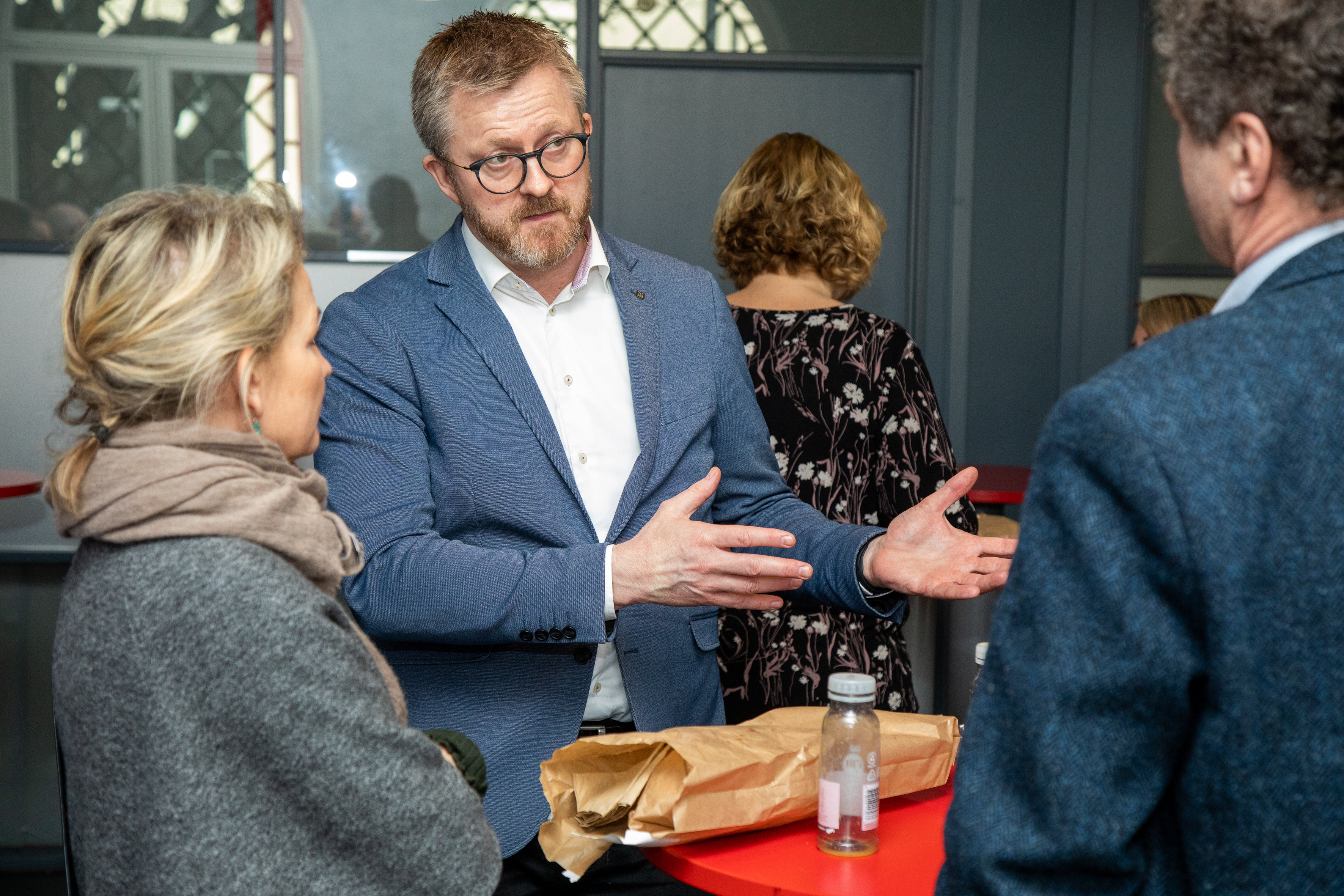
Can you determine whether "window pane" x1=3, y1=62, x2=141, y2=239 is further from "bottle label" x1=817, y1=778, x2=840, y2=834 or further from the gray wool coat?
"bottle label" x1=817, y1=778, x2=840, y2=834

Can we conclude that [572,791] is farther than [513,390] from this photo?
No

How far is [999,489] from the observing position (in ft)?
10.0

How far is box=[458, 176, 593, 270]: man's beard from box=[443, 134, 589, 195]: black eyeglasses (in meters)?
0.03

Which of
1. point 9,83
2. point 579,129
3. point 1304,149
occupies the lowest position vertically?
point 1304,149

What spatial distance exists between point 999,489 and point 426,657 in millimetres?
1909

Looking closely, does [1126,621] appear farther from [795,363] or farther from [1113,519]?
[795,363]

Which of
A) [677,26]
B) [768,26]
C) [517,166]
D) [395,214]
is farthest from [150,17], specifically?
[517,166]

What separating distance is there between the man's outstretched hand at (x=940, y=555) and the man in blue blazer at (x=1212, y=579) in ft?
2.11

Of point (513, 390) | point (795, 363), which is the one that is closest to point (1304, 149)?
point (513, 390)

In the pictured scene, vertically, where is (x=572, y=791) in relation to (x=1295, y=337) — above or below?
below

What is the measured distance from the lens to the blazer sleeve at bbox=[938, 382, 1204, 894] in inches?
29.3

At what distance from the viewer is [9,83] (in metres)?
3.77

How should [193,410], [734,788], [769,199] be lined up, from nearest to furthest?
[193,410] < [734,788] < [769,199]

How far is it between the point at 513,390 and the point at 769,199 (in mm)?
1171
